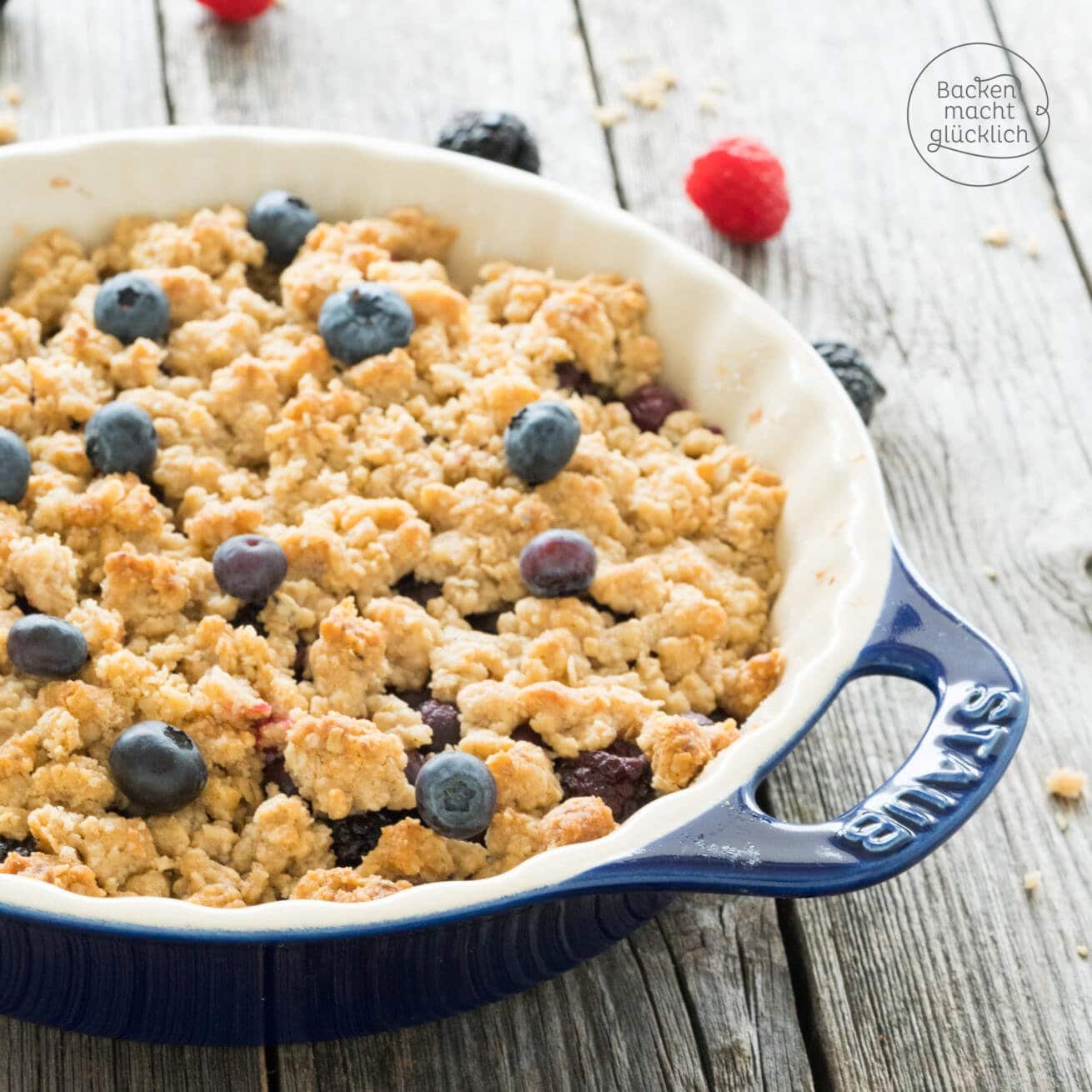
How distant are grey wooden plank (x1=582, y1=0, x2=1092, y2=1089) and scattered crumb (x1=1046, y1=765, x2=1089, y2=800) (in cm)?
2

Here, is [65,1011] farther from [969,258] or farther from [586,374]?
[969,258]

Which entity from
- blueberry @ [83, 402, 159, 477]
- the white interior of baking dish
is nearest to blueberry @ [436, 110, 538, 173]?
the white interior of baking dish

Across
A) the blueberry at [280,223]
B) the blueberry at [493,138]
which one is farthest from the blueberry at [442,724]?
the blueberry at [493,138]

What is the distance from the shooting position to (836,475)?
178cm

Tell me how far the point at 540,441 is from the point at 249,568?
15.2 inches

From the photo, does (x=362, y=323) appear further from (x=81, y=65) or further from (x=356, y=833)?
(x=81, y=65)

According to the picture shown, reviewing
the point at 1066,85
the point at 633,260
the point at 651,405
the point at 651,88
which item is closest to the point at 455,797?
the point at 651,405

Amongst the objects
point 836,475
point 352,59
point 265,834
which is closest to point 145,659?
point 265,834

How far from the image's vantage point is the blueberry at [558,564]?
5.60ft

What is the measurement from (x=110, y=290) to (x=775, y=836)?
3.64 ft

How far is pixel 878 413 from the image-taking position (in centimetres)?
237

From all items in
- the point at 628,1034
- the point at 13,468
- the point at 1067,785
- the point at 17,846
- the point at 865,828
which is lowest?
the point at 628,1034

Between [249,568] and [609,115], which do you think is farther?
[609,115]

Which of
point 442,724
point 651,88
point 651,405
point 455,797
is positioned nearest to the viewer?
point 455,797
